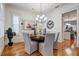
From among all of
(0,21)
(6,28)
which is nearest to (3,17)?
Result: (0,21)

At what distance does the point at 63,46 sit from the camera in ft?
6.42

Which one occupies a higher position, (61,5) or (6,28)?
(61,5)

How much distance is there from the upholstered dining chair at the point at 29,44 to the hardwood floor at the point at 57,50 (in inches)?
3.0

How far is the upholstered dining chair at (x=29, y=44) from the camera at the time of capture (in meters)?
1.96

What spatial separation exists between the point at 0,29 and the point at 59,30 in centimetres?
112

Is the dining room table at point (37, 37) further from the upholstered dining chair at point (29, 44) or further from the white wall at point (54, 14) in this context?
the white wall at point (54, 14)

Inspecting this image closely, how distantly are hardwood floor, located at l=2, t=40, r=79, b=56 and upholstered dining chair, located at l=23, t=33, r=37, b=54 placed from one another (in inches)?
3.0

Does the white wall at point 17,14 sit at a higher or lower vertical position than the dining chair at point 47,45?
higher

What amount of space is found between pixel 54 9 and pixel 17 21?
747mm

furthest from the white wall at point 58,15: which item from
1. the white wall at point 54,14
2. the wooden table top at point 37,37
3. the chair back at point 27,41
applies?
the chair back at point 27,41

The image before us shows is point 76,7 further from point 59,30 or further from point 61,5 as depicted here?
point 59,30

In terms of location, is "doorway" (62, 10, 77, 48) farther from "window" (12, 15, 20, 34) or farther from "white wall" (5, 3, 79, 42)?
"window" (12, 15, 20, 34)

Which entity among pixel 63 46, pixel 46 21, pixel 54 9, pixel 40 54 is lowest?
pixel 40 54

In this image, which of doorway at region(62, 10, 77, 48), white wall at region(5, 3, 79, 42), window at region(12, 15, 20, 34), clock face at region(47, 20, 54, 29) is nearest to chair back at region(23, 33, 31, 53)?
window at region(12, 15, 20, 34)
